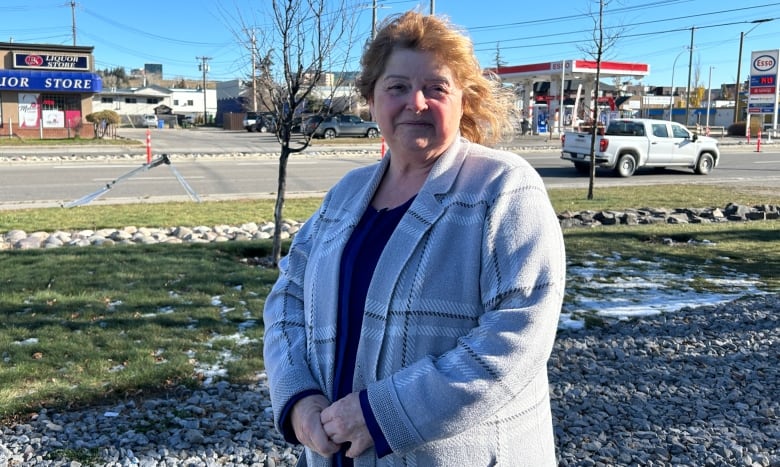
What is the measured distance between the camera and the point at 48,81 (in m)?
34.7

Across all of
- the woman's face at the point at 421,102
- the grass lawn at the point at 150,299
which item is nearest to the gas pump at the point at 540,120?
the grass lawn at the point at 150,299

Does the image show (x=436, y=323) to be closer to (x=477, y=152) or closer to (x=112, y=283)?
(x=477, y=152)

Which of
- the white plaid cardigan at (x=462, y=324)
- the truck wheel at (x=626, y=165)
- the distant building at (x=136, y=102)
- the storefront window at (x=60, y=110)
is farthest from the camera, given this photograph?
the distant building at (x=136, y=102)

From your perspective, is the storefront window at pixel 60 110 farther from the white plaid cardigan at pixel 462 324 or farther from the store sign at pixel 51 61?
the white plaid cardigan at pixel 462 324

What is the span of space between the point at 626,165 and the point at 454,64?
19.5m

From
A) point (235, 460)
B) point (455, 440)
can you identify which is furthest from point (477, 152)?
point (235, 460)

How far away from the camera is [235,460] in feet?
11.1

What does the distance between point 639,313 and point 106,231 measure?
24.8 feet

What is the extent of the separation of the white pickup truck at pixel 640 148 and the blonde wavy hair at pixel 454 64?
18141mm

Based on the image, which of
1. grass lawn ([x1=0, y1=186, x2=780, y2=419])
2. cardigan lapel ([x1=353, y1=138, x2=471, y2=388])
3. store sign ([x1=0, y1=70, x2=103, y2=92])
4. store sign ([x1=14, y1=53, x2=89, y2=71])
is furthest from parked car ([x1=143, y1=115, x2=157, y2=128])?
cardigan lapel ([x1=353, y1=138, x2=471, y2=388])

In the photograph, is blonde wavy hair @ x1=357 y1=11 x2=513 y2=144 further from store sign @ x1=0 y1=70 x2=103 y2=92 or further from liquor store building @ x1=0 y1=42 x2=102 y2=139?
store sign @ x1=0 y1=70 x2=103 y2=92

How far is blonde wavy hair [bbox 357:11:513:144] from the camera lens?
191 cm

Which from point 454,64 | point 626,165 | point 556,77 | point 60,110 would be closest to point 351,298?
point 454,64

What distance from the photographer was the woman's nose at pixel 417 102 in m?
1.88
